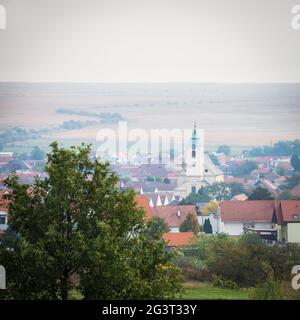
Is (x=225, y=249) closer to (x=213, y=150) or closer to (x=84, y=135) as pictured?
(x=213, y=150)

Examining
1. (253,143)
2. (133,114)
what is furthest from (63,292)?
(253,143)

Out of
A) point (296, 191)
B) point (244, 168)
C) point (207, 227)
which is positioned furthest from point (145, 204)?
point (296, 191)

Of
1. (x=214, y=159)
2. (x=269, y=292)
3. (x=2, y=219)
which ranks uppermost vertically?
(x=214, y=159)

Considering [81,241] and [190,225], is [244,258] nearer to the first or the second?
[190,225]

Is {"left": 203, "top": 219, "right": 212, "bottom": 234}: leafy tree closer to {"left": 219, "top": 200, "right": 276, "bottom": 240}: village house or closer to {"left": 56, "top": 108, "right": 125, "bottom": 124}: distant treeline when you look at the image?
{"left": 219, "top": 200, "right": 276, "bottom": 240}: village house

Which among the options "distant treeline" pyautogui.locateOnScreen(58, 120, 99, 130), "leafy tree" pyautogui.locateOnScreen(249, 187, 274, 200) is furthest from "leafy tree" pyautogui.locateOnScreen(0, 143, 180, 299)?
"leafy tree" pyautogui.locateOnScreen(249, 187, 274, 200)

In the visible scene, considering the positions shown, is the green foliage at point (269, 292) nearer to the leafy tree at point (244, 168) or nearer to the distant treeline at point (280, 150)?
the leafy tree at point (244, 168)
